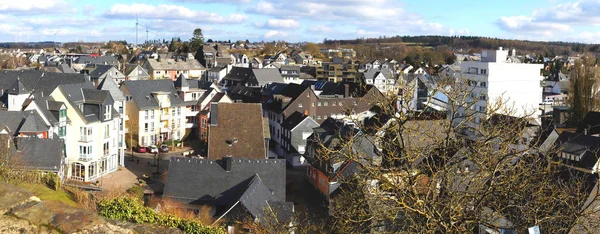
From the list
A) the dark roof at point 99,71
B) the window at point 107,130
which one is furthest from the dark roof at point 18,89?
the dark roof at point 99,71

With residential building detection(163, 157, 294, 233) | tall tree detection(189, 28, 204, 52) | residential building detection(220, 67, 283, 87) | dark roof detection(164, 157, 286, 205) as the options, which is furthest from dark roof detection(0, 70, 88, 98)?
tall tree detection(189, 28, 204, 52)

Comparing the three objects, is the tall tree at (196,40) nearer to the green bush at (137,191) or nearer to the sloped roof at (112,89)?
the sloped roof at (112,89)

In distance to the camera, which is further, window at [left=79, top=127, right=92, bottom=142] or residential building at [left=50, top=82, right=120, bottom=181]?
window at [left=79, top=127, right=92, bottom=142]

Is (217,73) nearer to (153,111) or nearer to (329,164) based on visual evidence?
(153,111)

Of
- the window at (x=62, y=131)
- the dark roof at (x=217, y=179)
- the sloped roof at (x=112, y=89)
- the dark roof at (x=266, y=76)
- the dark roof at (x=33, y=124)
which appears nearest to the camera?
the dark roof at (x=217, y=179)

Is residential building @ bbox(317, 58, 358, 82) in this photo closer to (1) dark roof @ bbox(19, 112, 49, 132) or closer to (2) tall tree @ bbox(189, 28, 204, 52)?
(2) tall tree @ bbox(189, 28, 204, 52)

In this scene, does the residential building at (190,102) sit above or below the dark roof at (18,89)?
below
